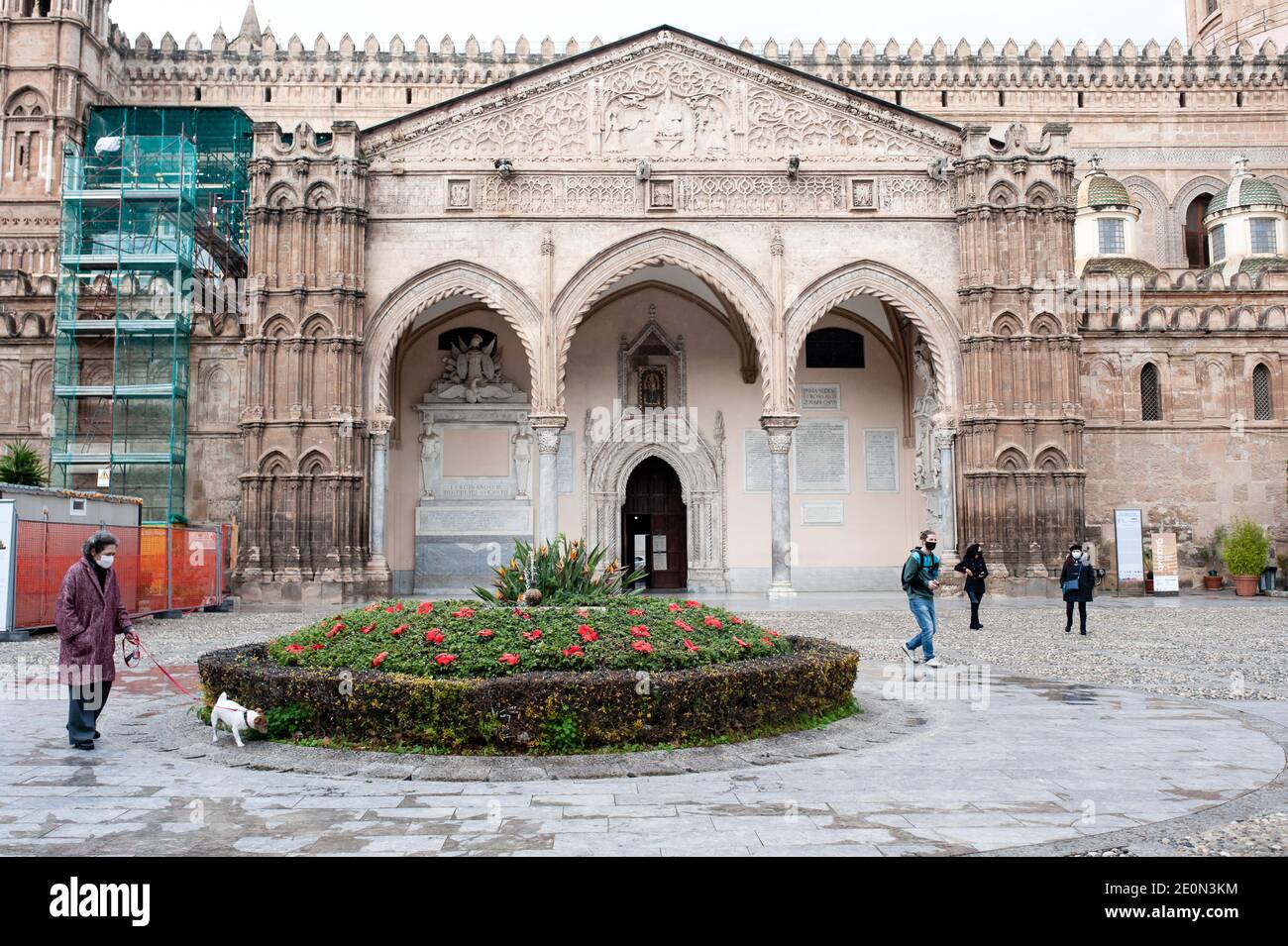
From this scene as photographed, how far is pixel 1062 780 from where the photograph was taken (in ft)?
19.7

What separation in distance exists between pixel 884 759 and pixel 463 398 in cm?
2228

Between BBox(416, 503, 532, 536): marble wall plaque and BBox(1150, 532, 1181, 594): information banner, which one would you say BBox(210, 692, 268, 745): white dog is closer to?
BBox(416, 503, 532, 536): marble wall plaque

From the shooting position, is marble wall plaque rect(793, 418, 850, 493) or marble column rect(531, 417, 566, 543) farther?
marble wall plaque rect(793, 418, 850, 493)

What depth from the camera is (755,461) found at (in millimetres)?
27828

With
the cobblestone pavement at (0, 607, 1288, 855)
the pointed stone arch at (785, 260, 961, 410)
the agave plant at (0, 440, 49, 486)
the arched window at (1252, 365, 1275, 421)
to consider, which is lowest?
the cobblestone pavement at (0, 607, 1288, 855)

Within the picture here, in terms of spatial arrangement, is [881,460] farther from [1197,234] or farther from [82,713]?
[82,713]

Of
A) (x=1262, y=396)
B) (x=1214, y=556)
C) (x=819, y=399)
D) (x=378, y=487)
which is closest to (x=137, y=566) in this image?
(x=378, y=487)

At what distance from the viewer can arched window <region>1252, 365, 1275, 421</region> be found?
27109 mm

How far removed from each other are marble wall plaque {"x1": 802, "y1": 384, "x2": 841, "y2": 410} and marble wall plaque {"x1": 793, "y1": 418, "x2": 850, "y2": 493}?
48 cm

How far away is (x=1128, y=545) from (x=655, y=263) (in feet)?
40.8

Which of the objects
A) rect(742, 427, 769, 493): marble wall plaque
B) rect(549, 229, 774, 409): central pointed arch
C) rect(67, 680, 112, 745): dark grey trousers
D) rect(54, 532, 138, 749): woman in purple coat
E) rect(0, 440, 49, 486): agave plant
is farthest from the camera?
rect(742, 427, 769, 493): marble wall plaque

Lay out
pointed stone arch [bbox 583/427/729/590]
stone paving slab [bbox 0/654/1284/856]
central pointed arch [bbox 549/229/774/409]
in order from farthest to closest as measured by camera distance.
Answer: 1. pointed stone arch [bbox 583/427/729/590]
2. central pointed arch [bbox 549/229/774/409]
3. stone paving slab [bbox 0/654/1284/856]

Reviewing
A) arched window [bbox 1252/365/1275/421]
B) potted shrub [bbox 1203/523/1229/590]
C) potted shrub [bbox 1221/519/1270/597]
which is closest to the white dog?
potted shrub [bbox 1221/519/1270/597]
